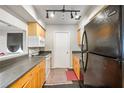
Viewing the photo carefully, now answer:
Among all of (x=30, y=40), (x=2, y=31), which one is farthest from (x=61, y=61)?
(x=2, y=31)

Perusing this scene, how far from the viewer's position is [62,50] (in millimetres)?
7227

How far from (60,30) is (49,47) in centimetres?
96

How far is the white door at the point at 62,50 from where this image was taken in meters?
7.20

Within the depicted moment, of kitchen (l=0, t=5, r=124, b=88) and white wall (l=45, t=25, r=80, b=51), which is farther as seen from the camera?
white wall (l=45, t=25, r=80, b=51)

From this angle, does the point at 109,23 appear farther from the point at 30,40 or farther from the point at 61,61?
the point at 61,61

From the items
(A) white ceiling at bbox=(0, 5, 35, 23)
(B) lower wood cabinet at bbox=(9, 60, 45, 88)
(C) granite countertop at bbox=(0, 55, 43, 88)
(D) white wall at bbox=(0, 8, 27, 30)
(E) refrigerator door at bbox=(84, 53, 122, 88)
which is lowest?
(B) lower wood cabinet at bbox=(9, 60, 45, 88)

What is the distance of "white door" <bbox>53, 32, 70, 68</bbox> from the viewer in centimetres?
720

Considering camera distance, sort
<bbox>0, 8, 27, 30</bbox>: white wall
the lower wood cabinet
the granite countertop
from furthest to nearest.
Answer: <bbox>0, 8, 27, 30</bbox>: white wall < the lower wood cabinet < the granite countertop

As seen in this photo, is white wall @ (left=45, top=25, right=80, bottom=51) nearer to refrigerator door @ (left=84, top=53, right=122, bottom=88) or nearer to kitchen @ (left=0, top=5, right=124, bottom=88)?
kitchen @ (left=0, top=5, right=124, bottom=88)

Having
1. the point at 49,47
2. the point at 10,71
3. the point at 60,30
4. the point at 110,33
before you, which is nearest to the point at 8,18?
the point at 10,71

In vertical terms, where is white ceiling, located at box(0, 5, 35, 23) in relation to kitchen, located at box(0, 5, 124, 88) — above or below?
above

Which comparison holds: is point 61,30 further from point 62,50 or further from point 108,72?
point 108,72

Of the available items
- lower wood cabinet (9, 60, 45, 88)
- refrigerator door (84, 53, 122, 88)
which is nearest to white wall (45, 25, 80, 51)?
lower wood cabinet (9, 60, 45, 88)

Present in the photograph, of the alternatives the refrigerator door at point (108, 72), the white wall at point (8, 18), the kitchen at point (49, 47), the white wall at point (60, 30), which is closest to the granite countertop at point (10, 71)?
the kitchen at point (49, 47)
